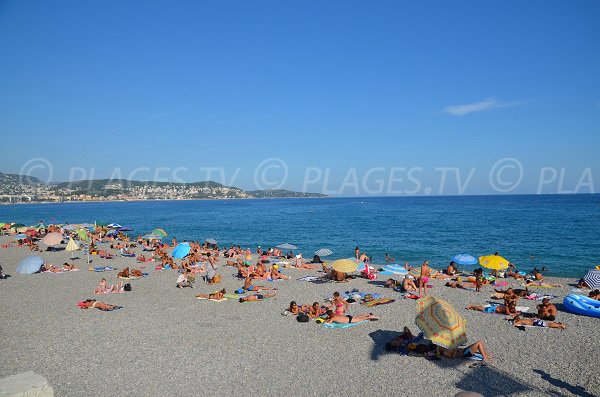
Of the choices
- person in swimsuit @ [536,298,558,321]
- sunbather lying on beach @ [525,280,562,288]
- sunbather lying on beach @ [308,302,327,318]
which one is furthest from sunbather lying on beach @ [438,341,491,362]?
sunbather lying on beach @ [525,280,562,288]

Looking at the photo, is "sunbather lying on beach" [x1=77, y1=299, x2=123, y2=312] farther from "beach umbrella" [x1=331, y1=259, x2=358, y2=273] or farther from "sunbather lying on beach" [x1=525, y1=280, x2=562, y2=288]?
"sunbather lying on beach" [x1=525, y1=280, x2=562, y2=288]

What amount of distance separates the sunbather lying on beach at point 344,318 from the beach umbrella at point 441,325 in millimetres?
2901

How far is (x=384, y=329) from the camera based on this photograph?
1157cm

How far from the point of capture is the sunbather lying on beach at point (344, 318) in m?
12.0

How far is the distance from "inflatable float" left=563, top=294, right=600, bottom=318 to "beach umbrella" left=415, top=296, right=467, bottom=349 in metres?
6.42

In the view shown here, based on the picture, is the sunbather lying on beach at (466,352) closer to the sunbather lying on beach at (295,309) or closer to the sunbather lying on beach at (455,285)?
the sunbather lying on beach at (295,309)

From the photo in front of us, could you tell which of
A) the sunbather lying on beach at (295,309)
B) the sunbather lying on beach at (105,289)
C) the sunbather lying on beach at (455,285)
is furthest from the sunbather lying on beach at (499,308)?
the sunbather lying on beach at (105,289)

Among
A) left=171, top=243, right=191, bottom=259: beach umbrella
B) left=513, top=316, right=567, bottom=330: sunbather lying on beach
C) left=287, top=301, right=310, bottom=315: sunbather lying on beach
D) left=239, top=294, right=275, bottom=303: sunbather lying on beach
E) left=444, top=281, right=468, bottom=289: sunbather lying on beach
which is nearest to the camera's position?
left=513, top=316, right=567, bottom=330: sunbather lying on beach

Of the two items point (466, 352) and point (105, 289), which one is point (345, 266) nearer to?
point (466, 352)

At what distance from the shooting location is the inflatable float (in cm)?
1254

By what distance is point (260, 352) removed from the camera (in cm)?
991

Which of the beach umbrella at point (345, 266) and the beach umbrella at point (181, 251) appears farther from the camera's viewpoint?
the beach umbrella at point (181, 251)

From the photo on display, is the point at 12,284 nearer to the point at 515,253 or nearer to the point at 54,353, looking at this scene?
the point at 54,353

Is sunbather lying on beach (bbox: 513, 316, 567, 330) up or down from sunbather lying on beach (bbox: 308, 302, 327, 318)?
up
